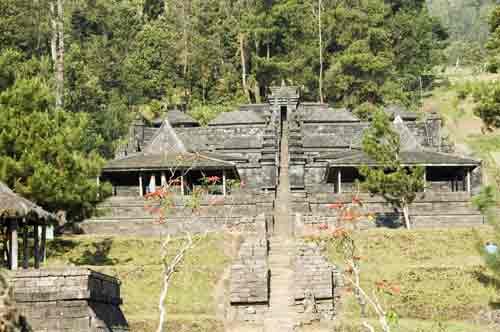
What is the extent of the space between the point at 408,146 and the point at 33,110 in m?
20.2

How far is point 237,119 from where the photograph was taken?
59031mm

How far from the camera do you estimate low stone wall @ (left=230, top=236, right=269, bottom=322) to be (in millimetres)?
30391

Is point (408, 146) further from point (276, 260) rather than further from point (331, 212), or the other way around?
point (276, 260)

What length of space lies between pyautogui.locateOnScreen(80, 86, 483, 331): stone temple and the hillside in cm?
116

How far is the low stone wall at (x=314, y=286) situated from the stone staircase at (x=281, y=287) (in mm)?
296

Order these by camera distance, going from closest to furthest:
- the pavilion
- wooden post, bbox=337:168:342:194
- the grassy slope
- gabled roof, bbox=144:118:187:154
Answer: the pavilion, wooden post, bbox=337:168:342:194, gabled roof, bbox=144:118:187:154, the grassy slope

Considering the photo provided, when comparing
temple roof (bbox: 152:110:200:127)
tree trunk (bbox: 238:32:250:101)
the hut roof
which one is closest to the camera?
the hut roof

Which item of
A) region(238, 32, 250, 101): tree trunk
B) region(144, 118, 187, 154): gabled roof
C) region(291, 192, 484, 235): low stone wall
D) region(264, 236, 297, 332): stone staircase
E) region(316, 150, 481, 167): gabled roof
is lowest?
region(264, 236, 297, 332): stone staircase

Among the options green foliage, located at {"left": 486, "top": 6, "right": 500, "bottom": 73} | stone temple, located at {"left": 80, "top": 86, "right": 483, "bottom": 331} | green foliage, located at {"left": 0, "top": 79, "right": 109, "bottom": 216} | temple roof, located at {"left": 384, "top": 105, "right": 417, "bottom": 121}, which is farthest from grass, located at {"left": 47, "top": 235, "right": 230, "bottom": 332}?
temple roof, located at {"left": 384, "top": 105, "right": 417, "bottom": 121}

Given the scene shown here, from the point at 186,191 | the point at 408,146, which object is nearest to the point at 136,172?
the point at 186,191

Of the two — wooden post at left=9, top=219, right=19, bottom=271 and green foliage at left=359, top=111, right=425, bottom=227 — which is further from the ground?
green foliage at left=359, top=111, right=425, bottom=227

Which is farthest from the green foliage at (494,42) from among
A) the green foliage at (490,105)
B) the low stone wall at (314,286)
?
the low stone wall at (314,286)

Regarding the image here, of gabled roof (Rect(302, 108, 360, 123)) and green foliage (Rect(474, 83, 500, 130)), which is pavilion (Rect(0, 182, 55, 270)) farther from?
gabled roof (Rect(302, 108, 360, 123))

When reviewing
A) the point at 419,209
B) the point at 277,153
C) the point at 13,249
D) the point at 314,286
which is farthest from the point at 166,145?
the point at 13,249
